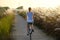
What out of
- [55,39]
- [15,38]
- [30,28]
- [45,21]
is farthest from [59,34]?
[45,21]

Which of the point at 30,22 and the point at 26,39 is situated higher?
the point at 30,22

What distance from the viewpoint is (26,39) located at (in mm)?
13180

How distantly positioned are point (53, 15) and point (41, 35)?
1237mm

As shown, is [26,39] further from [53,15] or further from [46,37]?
[53,15]

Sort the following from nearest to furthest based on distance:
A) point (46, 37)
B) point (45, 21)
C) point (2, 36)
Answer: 1. point (2, 36)
2. point (46, 37)
3. point (45, 21)

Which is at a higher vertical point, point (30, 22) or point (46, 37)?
point (30, 22)

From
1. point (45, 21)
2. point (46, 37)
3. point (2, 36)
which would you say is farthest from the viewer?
point (45, 21)

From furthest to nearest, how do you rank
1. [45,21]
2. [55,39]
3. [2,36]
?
[45,21]
[55,39]
[2,36]

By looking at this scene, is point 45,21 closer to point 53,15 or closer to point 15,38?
point 53,15

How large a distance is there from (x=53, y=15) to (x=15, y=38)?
252 cm

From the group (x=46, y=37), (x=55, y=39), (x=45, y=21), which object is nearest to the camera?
(x=55, y=39)

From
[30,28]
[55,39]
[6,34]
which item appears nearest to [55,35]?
[55,39]

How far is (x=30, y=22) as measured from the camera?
41.5 feet

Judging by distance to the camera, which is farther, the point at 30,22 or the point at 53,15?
the point at 53,15
